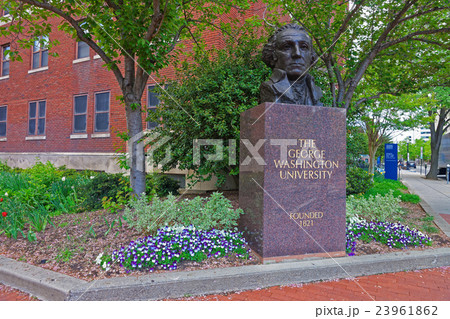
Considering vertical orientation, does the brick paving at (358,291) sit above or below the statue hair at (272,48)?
below

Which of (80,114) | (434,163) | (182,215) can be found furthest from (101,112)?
(434,163)

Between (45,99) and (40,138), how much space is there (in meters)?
2.23

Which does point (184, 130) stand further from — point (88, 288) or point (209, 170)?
point (88, 288)

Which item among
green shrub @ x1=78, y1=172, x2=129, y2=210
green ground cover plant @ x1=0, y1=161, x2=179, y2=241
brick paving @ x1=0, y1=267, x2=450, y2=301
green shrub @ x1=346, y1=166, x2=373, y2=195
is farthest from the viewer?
green shrub @ x1=346, y1=166, x2=373, y2=195

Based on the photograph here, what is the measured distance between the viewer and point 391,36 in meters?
8.29

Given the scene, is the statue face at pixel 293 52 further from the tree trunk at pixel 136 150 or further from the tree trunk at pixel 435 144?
the tree trunk at pixel 435 144

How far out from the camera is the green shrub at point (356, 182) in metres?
9.16

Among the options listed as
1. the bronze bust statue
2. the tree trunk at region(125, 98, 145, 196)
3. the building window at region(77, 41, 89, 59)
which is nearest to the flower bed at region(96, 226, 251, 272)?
the bronze bust statue

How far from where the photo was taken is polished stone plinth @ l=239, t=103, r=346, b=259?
429cm

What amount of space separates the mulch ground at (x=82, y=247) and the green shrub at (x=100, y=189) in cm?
116

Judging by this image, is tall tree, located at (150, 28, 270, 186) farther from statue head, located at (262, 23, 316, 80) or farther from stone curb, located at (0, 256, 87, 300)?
stone curb, located at (0, 256, 87, 300)

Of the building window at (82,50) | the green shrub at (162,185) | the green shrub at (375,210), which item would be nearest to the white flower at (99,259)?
the green shrub at (375,210)

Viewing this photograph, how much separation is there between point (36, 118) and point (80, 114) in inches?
157

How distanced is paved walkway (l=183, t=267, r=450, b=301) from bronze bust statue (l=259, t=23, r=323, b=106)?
8.77 ft
